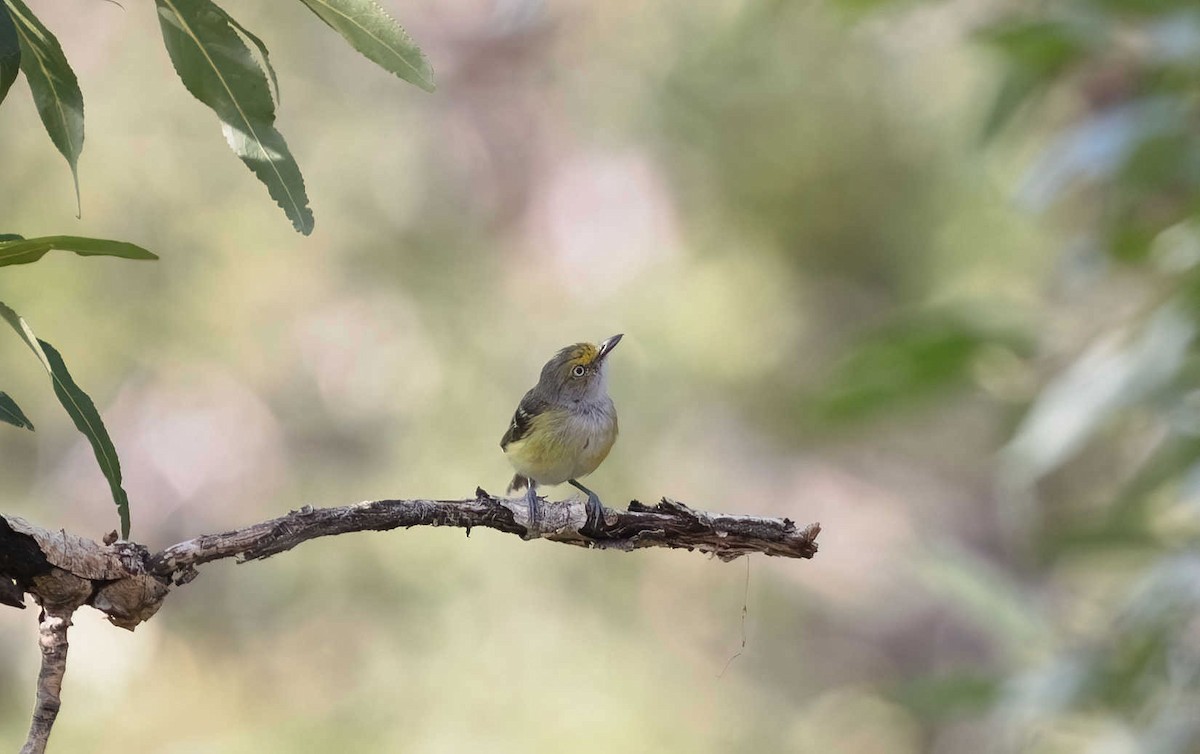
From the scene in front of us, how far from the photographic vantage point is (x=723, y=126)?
24.9 ft

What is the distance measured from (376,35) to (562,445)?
63.1 inches

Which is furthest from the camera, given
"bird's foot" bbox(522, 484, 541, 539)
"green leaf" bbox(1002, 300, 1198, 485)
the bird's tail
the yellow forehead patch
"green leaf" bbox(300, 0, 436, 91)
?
the bird's tail

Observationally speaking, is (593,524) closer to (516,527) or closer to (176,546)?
(516,527)

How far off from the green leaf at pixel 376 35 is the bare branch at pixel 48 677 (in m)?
0.53

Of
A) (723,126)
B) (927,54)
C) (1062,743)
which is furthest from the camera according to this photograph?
(723,126)

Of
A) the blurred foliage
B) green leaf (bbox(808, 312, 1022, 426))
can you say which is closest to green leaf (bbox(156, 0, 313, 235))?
the blurred foliage

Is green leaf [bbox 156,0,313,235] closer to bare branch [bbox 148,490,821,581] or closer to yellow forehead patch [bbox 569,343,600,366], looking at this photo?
bare branch [bbox 148,490,821,581]

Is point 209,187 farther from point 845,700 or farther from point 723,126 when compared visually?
point 845,700

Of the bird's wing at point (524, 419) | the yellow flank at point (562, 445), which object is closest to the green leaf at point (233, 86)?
the yellow flank at point (562, 445)

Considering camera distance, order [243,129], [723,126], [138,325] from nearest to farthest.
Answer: [243,129] < [138,325] < [723,126]

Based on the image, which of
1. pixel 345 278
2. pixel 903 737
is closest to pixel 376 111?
pixel 345 278

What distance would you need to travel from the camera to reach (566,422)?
2.69 metres

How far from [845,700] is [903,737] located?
171 centimetres

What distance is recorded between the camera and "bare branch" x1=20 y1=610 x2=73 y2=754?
96cm
